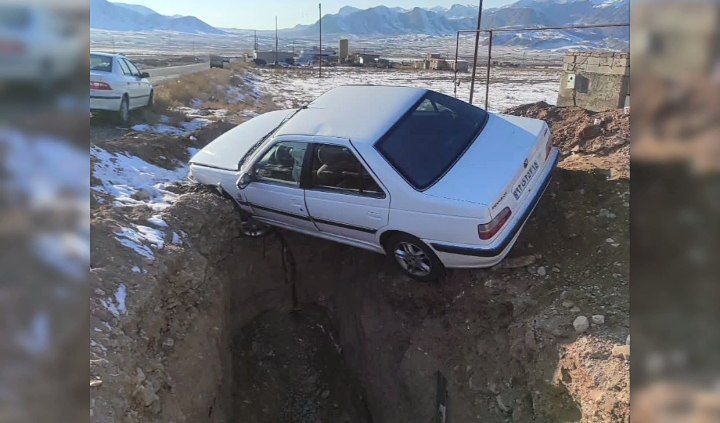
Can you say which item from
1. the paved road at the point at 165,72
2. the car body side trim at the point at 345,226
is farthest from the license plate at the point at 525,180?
the paved road at the point at 165,72

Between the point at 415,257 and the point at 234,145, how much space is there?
2.53 metres

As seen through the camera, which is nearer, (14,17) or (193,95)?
(14,17)

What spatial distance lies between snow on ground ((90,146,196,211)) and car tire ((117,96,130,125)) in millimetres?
3520

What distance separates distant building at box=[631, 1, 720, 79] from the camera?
0.80m

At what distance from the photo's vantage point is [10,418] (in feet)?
3.44

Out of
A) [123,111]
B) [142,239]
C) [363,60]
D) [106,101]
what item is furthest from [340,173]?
[363,60]

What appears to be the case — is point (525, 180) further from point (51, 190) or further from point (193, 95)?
point (193, 95)

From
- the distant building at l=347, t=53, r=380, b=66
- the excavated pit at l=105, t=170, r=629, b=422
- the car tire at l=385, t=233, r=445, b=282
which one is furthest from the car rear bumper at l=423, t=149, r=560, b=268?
the distant building at l=347, t=53, r=380, b=66

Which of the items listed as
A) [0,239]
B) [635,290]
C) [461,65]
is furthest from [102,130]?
[461,65]

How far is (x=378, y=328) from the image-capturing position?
5.39 meters

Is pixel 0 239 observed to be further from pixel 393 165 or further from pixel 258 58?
pixel 258 58

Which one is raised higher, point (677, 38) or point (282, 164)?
point (677, 38)

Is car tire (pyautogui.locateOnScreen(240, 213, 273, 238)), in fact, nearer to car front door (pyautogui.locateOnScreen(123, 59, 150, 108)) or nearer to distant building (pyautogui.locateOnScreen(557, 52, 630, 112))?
car front door (pyautogui.locateOnScreen(123, 59, 150, 108))

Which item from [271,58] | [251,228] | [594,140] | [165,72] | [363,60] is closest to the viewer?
[251,228]
